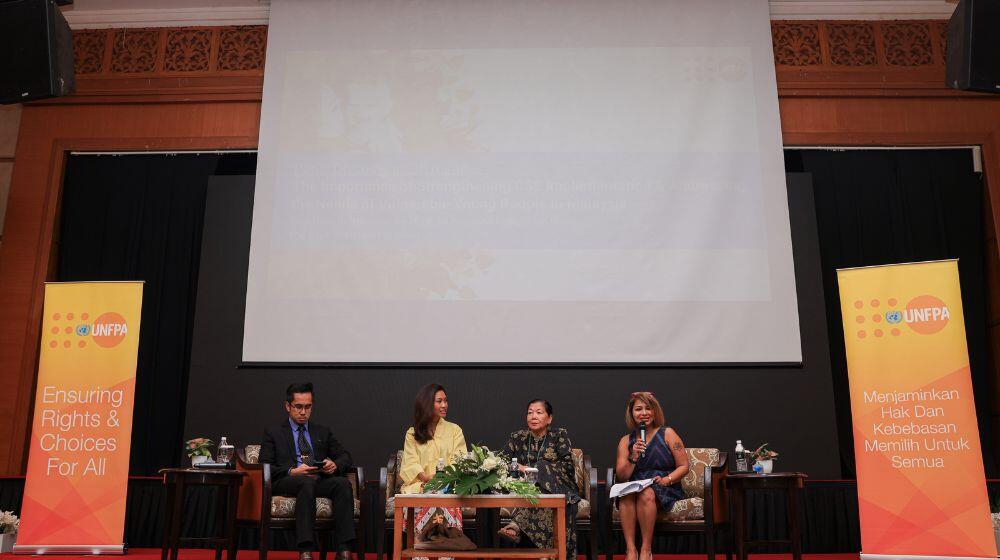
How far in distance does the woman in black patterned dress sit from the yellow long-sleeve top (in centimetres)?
31

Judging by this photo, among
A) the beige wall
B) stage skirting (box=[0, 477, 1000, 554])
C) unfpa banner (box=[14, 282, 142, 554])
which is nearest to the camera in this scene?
unfpa banner (box=[14, 282, 142, 554])

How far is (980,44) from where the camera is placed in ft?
14.9

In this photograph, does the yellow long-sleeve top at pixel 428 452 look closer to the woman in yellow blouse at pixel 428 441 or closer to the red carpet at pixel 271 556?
the woman in yellow blouse at pixel 428 441

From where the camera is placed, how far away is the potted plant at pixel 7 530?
5.21 metres

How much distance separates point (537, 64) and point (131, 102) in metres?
3.19

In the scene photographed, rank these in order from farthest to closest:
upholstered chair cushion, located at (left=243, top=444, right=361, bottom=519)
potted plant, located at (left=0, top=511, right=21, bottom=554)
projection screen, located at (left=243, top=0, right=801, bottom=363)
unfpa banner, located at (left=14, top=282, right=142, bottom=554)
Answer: projection screen, located at (left=243, top=0, right=801, bottom=363) → potted plant, located at (left=0, top=511, right=21, bottom=554) → unfpa banner, located at (left=14, top=282, right=142, bottom=554) → upholstered chair cushion, located at (left=243, top=444, right=361, bottom=519)

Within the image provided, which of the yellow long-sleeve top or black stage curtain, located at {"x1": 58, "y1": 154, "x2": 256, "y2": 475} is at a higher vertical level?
black stage curtain, located at {"x1": 58, "y1": 154, "x2": 256, "y2": 475}

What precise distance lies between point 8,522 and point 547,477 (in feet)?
11.6

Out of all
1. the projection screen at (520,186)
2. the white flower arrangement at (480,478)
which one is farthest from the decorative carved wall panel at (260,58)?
the white flower arrangement at (480,478)

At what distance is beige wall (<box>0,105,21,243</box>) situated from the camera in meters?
6.47

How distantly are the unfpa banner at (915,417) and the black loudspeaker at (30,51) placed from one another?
15.5 feet

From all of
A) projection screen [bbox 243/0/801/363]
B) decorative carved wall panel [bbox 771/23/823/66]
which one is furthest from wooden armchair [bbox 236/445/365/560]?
decorative carved wall panel [bbox 771/23/823/66]

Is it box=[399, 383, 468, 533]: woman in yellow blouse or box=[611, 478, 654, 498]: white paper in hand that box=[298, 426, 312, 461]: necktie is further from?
box=[611, 478, 654, 498]: white paper in hand

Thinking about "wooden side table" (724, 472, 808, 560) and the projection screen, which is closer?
"wooden side table" (724, 472, 808, 560)
